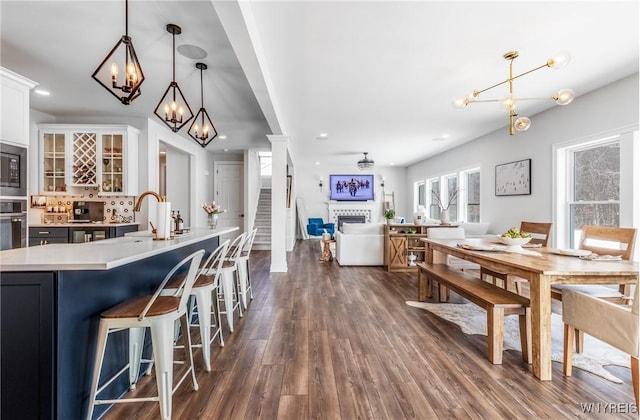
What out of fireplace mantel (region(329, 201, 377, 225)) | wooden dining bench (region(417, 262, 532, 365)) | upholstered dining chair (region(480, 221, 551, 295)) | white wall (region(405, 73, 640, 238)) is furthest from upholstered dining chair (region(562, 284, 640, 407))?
fireplace mantel (region(329, 201, 377, 225))

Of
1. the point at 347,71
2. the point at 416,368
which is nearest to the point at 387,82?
the point at 347,71

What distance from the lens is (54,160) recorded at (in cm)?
479

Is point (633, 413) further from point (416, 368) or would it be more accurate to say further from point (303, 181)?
point (303, 181)

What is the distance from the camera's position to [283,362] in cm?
222

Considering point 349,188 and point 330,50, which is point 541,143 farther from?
point 349,188

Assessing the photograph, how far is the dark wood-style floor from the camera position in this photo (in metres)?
1.69

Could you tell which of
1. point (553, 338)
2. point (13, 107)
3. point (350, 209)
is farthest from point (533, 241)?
point (350, 209)

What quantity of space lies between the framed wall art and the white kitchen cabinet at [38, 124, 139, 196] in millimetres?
6779

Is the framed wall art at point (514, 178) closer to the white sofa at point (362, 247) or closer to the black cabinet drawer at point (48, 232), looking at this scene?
the white sofa at point (362, 247)

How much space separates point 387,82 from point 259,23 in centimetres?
182

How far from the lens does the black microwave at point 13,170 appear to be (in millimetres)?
2900

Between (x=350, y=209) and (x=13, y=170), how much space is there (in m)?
9.03

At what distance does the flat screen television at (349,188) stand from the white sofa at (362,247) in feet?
17.1

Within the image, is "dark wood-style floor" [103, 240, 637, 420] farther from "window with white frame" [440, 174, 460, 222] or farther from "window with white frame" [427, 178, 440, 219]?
"window with white frame" [427, 178, 440, 219]
